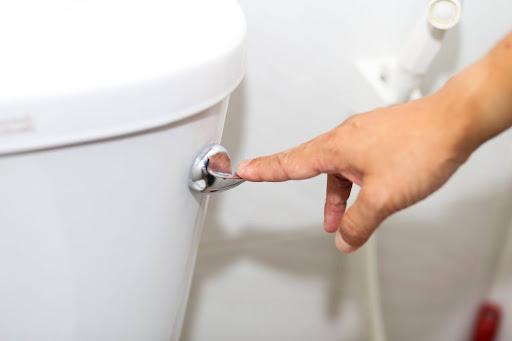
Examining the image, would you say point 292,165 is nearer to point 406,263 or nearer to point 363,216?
point 363,216

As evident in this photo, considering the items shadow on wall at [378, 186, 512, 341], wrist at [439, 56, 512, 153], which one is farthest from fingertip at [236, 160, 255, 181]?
shadow on wall at [378, 186, 512, 341]

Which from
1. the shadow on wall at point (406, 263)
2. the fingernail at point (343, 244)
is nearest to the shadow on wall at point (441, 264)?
the shadow on wall at point (406, 263)

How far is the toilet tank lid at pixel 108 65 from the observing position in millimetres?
347

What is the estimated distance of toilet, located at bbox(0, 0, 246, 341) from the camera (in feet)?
1.17

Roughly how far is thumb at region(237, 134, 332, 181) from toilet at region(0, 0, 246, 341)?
32 millimetres

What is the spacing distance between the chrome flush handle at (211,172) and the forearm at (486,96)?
0.48 feet

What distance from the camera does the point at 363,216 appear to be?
0.40 metres

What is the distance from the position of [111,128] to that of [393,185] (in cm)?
16

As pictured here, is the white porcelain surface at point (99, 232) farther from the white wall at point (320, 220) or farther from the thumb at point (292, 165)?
the white wall at point (320, 220)

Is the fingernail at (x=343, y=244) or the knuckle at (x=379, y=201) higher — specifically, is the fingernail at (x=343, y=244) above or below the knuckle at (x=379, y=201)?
below

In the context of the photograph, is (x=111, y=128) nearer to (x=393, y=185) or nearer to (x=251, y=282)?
(x=393, y=185)

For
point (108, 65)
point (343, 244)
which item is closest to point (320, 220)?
point (343, 244)

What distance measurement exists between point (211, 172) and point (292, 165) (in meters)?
0.05

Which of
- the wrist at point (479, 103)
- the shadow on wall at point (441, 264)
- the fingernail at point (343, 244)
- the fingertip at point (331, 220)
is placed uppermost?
the wrist at point (479, 103)
